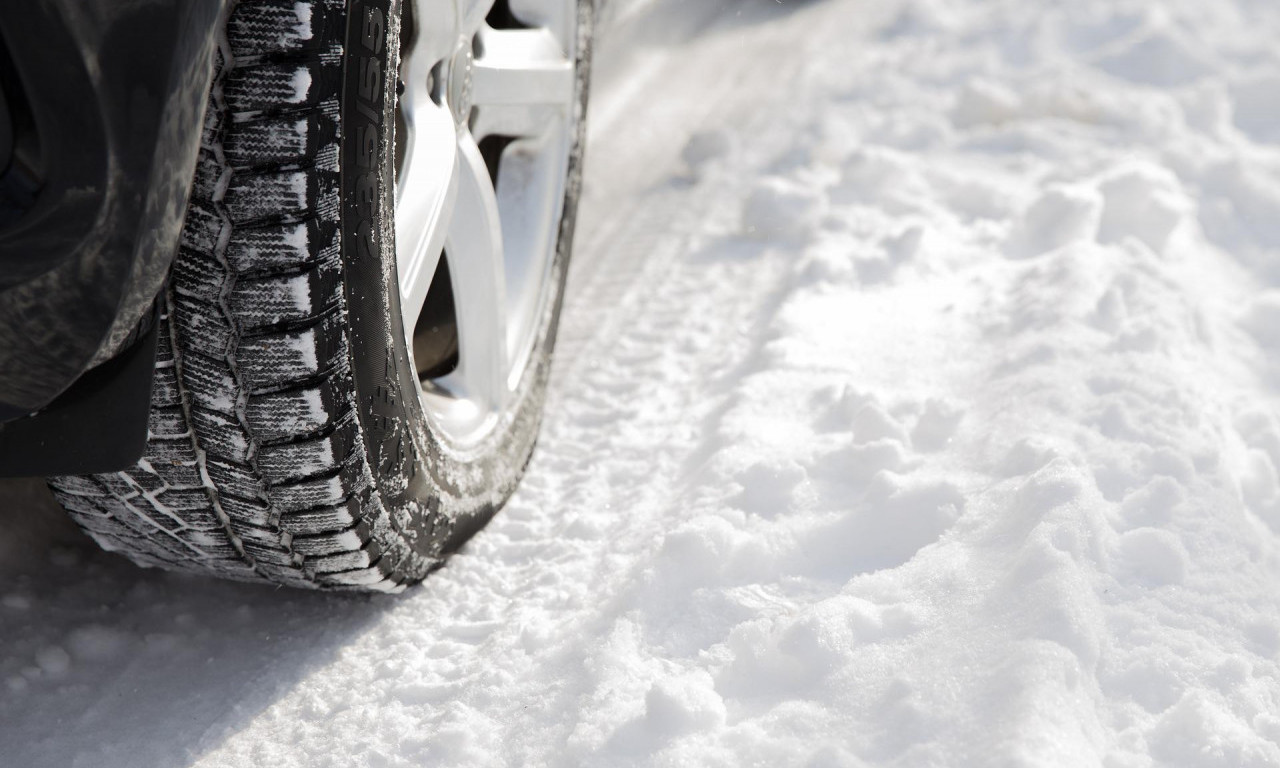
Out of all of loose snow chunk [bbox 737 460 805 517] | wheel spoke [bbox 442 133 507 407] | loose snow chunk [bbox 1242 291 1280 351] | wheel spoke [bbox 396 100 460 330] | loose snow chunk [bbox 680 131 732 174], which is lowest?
loose snow chunk [bbox 680 131 732 174]

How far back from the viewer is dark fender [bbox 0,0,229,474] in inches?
31.3

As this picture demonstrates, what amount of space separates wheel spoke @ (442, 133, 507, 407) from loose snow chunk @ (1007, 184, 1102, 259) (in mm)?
1274

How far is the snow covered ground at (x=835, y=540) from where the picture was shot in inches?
47.1

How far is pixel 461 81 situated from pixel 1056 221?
1.52 meters

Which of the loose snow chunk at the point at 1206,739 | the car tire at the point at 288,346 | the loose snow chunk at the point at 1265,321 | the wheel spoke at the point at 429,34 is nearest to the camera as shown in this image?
the car tire at the point at 288,346

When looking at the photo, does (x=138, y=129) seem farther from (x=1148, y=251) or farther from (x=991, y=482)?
(x=1148, y=251)

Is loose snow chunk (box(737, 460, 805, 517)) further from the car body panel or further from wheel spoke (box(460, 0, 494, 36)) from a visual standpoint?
the car body panel

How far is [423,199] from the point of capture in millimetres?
1357

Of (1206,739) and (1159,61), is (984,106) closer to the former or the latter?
(1159,61)

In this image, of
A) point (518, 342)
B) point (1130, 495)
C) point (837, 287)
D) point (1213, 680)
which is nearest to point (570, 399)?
point (518, 342)

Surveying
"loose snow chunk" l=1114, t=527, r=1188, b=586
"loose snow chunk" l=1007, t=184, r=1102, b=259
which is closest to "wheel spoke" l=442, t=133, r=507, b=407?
"loose snow chunk" l=1114, t=527, r=1188, b=586

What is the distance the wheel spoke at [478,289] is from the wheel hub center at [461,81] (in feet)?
0.12

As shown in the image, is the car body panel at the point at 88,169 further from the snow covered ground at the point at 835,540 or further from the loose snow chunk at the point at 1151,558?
the loose snow chunk at the point at 1151,558

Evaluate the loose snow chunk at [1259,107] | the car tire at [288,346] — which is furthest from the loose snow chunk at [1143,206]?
the car tire at [288,346]
